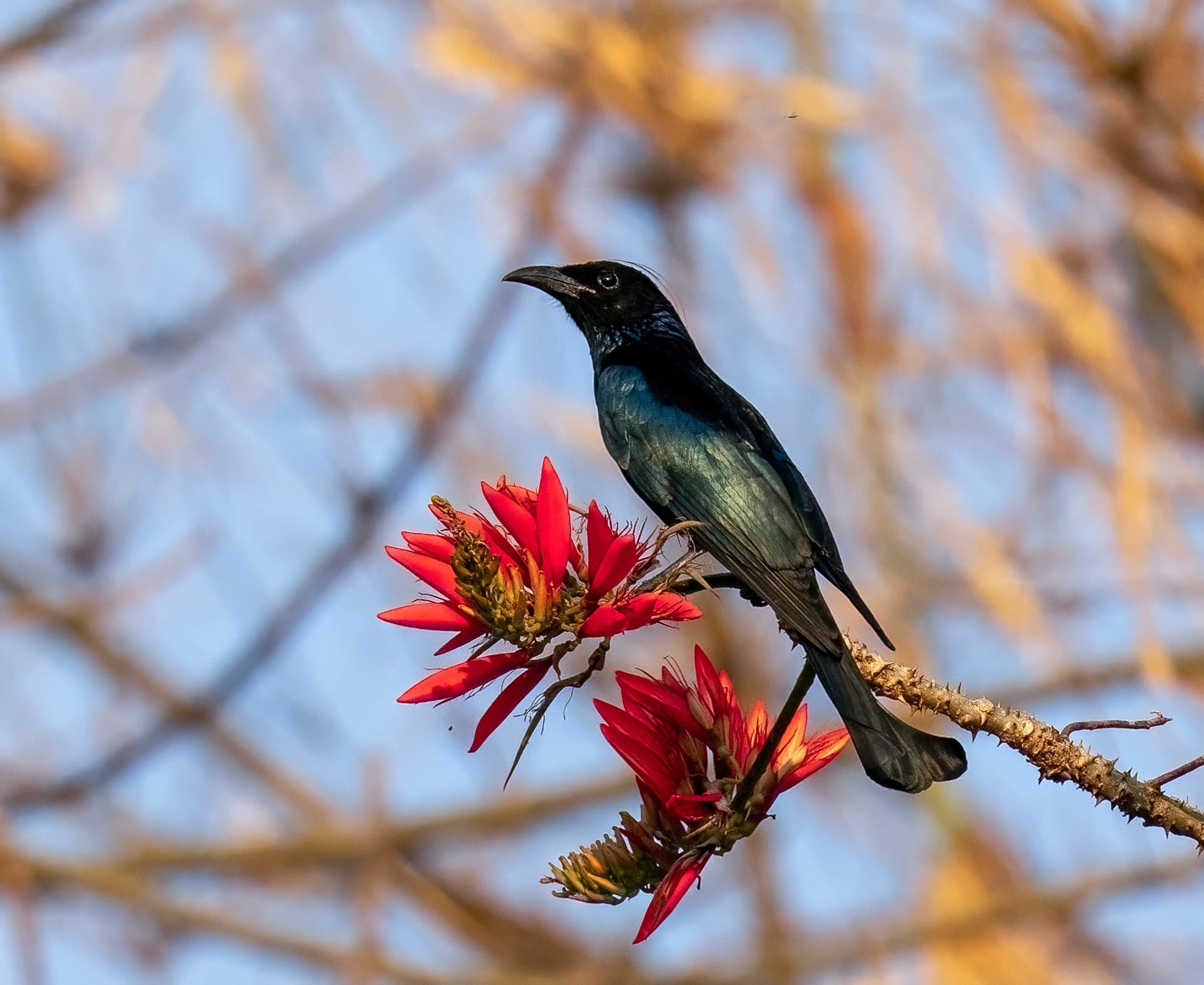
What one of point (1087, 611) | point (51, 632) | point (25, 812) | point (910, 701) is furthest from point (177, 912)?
point (910, 701)

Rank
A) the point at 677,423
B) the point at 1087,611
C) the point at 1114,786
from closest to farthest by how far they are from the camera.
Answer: the point at 1114,786 → the point at 677,423 → the point at 1087,611

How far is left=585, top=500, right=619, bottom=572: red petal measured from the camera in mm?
1911

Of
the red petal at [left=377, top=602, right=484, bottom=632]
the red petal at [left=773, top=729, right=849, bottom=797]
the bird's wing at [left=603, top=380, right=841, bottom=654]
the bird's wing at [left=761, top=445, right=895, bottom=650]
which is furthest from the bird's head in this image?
the red petal at [left=377, top=602, right=484, bottom=632]

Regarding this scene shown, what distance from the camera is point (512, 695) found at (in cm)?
187

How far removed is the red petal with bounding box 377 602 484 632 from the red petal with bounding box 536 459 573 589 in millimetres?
122

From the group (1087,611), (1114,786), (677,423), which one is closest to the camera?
(1114,786)

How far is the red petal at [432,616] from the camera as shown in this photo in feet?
6.12

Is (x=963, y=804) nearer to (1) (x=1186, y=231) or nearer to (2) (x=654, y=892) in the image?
(1) (x=1186, y=231)

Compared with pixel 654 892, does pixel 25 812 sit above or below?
above

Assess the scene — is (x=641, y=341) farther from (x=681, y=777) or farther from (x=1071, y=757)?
(x=1071, y=757)

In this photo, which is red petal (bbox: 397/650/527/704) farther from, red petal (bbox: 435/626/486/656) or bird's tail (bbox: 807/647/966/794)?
bird's tail (bbox: 807/647/966/794)

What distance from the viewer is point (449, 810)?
617 centimetres

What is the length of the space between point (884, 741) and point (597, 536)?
1.69ft

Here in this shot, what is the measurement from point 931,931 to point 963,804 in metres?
0.65
